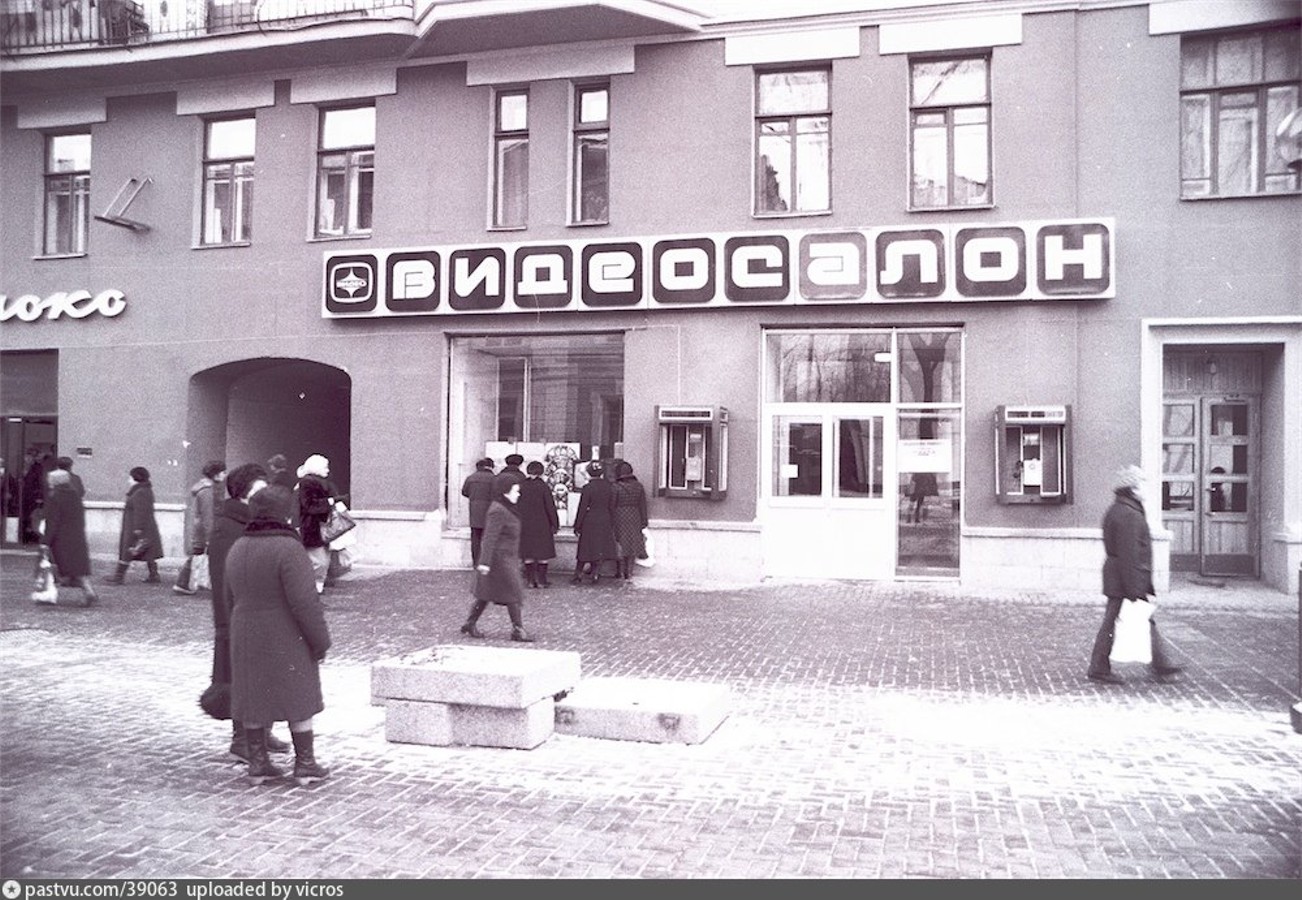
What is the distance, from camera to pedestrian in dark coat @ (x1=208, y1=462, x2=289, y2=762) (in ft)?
21.5

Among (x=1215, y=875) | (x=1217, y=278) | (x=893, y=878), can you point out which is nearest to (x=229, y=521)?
(x=893, y=878)

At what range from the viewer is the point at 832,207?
1536 cm

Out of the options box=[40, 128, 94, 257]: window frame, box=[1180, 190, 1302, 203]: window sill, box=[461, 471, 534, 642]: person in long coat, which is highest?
box=[40, 128, 94, 257]: window frame

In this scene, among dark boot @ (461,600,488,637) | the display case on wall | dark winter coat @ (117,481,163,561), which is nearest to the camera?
dark boot @ (461,600,488,637)

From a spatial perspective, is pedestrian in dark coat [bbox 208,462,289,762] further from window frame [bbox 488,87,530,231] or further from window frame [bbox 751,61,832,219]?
window frame [bbox 488,87,530,231]

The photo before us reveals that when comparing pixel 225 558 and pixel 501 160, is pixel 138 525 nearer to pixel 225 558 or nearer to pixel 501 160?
pixel 501 160

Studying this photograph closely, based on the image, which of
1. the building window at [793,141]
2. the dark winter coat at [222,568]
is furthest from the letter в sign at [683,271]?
the dark winter coat at [222,568]

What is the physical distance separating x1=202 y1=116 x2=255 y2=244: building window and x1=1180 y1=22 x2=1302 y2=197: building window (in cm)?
1422

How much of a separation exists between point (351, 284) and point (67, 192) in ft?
20.7

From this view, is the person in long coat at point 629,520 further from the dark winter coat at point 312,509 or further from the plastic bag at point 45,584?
the plastic bag at point 45,584

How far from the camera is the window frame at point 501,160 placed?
16.7m

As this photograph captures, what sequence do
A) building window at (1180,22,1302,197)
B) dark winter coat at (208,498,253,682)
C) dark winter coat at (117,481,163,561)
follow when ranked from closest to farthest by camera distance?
dark winter coat at (208,498,253,682)
building window at (1180,22,1302,197)
dark winter coat at (117,481,163,561)

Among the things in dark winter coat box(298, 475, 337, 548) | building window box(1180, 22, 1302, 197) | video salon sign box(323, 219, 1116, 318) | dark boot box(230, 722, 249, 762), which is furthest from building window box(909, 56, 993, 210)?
dark boot box(230, 722, 249, 762)

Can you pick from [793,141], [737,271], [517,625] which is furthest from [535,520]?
[793,141]
